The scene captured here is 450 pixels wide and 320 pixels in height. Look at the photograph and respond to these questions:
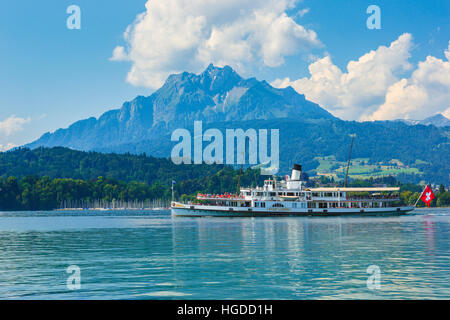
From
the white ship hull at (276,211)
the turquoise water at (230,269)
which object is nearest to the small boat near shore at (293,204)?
the white ship hull at (276,211)

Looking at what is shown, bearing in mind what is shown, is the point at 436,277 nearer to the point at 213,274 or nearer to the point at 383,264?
the point at 383,264

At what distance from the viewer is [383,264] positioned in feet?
128

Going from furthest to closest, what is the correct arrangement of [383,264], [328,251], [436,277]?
[328,251]
[383,264]
[436,277]

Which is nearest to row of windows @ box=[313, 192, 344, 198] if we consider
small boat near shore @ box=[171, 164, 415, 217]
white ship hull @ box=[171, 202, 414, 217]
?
small boat near shore @ box=[171, 164, 415, 217]

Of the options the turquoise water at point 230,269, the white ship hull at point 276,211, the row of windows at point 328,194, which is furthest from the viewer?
the row of windows at point 328,194

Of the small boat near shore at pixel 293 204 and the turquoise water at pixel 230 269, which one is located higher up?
the small boat near shore at pixel 293 204

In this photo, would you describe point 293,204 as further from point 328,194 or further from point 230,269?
point 230,269

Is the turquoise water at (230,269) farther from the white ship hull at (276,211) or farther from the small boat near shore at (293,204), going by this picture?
the small boat near shore at (293,204)

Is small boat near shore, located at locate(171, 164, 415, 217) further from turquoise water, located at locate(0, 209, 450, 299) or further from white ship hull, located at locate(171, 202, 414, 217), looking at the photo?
turquoise water, located at locate(0, 209, 450, 299)

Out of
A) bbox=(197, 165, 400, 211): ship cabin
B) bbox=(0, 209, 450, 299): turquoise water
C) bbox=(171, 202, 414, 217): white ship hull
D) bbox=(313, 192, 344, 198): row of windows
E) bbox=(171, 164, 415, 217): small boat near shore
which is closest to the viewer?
bbox=(0, 209, 450, 299): turquoise water

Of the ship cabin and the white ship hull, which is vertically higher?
the ship cabin

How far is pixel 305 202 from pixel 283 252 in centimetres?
8565
